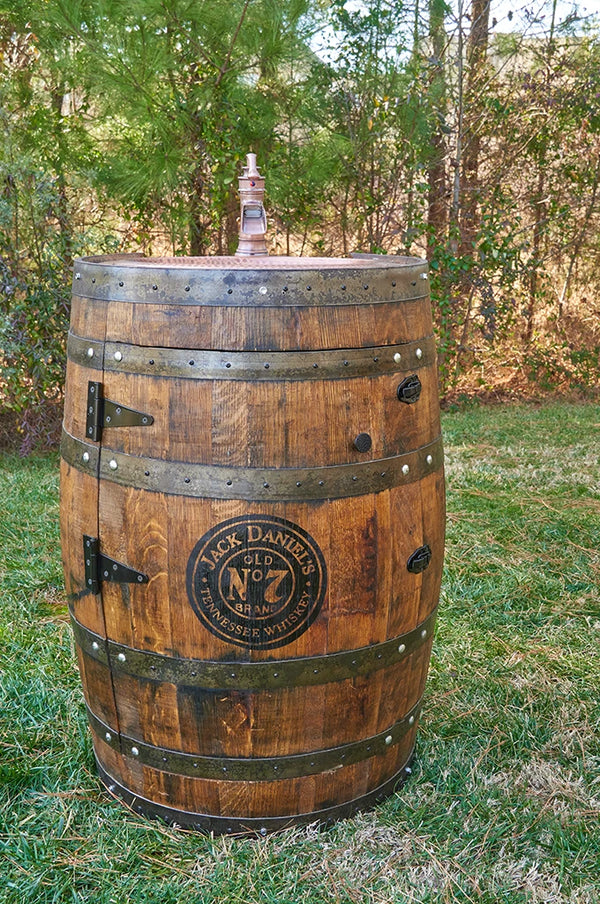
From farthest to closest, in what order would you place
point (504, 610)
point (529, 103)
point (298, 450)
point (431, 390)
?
point (529, 103) < point (504, 610) < point (431, 390) < point (298, 450)

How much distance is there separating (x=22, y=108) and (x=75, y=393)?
4836 mm

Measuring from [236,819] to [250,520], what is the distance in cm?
85

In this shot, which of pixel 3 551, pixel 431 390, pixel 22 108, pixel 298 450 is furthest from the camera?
pixel 22 108

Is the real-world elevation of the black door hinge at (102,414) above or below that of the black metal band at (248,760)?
above

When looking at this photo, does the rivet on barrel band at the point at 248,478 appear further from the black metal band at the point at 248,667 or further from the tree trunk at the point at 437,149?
the tree trunk at the point at 437,149

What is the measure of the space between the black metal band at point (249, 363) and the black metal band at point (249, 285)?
11 centimetres

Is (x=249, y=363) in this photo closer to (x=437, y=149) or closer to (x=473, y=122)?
(x=437, y=149)

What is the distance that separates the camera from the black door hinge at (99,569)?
6.80 feet

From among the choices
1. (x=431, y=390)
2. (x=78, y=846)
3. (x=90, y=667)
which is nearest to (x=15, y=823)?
(x=78, y=846)

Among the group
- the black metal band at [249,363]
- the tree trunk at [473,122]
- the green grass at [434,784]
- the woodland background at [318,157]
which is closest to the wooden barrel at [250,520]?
the black metal band at [249,363]

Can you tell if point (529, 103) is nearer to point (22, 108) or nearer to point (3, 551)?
point (22, 108)

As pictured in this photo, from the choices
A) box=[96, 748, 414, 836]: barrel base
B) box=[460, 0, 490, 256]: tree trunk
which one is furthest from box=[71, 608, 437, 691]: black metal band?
box=[460, 0, 490, 256]: tree trunk

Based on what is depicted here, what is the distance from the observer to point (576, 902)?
201cm

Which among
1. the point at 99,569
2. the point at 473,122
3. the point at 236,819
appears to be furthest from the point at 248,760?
the point at 473,122
